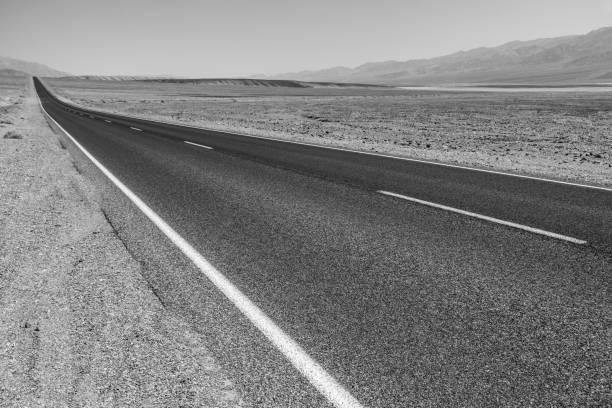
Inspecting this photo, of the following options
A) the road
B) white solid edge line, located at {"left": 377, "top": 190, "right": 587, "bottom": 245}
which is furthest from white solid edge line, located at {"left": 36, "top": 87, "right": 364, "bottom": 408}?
white solid edge line, located at {"left": 377, "top": 190, "right": 587, "bottom": 245}

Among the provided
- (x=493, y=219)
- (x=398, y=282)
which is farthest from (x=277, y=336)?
(x=493, y=219)

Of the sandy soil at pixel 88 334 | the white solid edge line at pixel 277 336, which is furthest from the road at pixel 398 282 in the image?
the sandy soil at pixel 88 334

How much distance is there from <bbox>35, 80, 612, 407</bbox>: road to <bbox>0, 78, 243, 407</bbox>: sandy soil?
0.20m

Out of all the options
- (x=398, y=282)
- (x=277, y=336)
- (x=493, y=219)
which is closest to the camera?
(x=277, y=336)

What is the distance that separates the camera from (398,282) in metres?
4.24

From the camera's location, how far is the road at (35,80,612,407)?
9.36 feet

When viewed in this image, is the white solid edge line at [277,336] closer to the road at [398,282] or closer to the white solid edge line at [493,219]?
the road at [398,282]

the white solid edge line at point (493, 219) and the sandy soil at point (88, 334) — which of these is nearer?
the sandy soil at point (88, 334)

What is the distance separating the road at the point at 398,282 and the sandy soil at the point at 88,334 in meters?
0.20

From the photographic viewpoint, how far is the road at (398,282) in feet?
9.36

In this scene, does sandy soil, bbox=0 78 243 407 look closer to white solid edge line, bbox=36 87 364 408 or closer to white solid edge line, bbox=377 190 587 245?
white solid edge line, bbox=36 87 364 408

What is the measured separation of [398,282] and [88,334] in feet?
8.39

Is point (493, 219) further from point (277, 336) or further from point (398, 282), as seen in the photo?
point (277, 336)

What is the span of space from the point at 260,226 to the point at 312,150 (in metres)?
8.42
